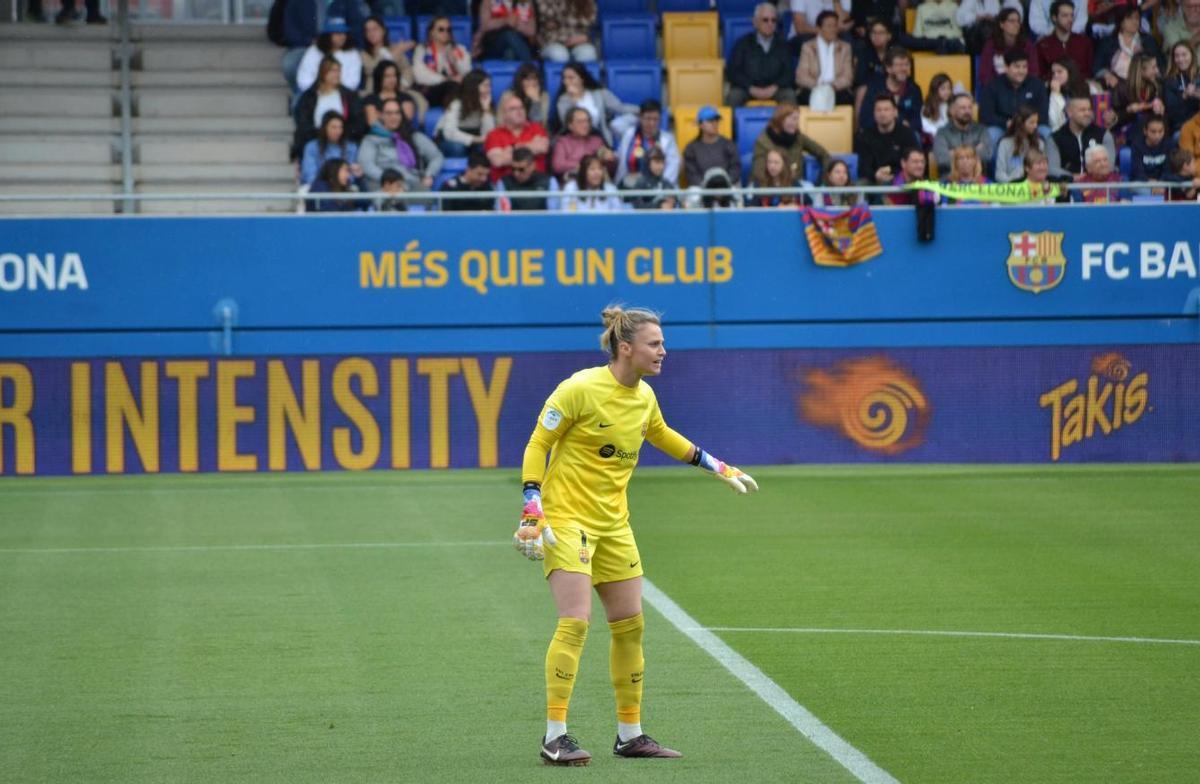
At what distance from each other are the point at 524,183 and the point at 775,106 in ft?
11.6

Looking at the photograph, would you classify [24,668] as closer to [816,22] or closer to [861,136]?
[861,136]

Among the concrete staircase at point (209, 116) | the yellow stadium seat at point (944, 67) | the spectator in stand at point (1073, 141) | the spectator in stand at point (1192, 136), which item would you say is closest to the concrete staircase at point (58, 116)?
Result: the concrete staircase at point (209, 116)

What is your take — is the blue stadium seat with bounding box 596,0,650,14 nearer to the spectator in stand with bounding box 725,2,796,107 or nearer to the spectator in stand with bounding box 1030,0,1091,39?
the spectator in stand with bounding box 725,2,796,107

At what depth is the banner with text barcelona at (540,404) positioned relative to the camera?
63.7 ft

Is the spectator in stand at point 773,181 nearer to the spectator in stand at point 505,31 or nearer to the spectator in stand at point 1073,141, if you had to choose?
the spectator in stand at point 1073,141

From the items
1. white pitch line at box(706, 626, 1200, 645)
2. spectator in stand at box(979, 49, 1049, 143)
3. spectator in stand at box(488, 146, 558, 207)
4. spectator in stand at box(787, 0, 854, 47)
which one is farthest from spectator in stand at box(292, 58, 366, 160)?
white pitch line at box(706, 626, 1200, 645)

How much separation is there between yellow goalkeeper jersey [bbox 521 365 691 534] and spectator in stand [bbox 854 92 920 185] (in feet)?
46.1

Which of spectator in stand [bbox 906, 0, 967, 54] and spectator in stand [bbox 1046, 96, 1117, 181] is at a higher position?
spectator in stand [bbox 906, 0, 967, 54]

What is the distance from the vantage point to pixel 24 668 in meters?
9.43

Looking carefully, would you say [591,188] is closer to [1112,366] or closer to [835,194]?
[835,194]

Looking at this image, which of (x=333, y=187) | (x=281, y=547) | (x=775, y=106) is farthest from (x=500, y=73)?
(x=281, y=547)

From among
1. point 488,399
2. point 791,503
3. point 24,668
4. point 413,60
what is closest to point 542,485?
point 24,668

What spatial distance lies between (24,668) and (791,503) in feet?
28.8

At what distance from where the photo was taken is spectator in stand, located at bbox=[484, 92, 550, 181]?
20828mm
